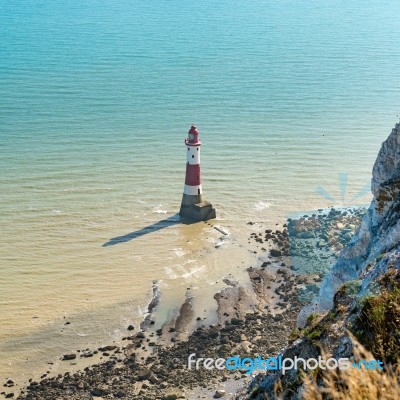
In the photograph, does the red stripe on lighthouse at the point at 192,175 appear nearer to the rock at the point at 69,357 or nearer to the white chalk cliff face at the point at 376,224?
the rock at the point at 69,357

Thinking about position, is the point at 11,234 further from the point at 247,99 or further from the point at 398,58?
the point at 398,58

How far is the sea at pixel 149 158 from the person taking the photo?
76.0 feet

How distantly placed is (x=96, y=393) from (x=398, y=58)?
57.8 m

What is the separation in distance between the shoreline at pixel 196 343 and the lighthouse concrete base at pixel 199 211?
4.26 meters

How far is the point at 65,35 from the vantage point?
7538cm

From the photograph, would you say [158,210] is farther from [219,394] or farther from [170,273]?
[219,394]

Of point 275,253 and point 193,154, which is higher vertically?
point 193,154

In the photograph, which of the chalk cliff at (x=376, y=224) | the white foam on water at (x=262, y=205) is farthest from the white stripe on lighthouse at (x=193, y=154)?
the chalk cliff at (x=376, y=224)

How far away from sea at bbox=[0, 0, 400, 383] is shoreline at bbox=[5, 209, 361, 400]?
0.59m

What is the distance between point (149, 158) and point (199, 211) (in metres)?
7.78

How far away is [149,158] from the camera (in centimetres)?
3619

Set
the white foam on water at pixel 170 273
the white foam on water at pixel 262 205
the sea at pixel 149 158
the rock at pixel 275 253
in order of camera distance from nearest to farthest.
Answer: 1. the sea at pixel 149 158
2. the white foam on water at pixel 170 273
3. the rock at pixel 275 253
4. the white foam on water at pixel 262 205

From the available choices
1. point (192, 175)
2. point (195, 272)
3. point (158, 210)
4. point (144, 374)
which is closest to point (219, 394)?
point (144, 374)

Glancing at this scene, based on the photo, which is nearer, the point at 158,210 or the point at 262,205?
the point at 158,210
